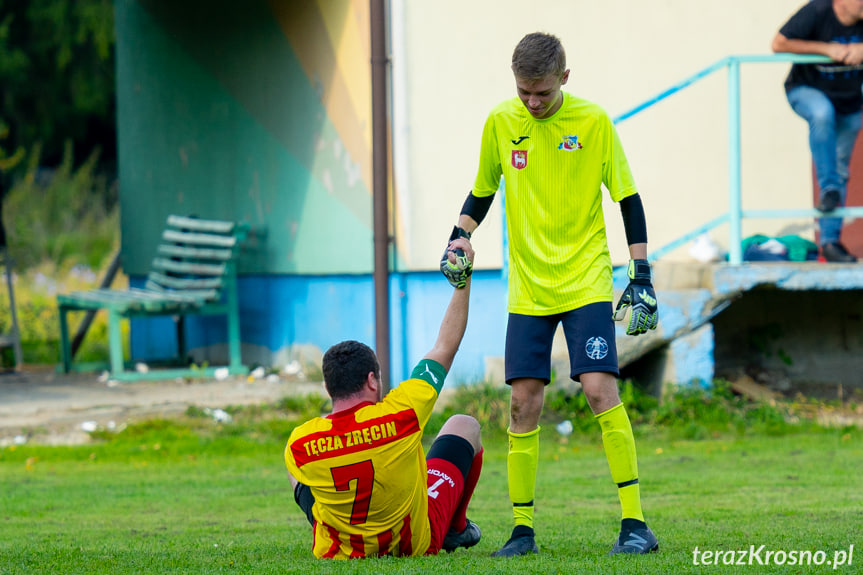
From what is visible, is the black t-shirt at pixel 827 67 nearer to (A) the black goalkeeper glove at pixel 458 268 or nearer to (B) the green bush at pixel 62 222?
(A) the black goalkeeper glove at pixel 458 268

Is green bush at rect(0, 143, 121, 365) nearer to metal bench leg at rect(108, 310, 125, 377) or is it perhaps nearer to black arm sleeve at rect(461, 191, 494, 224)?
metal bench leg at rect(108, 310, 125, 377)

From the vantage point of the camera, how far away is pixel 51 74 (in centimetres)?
2633

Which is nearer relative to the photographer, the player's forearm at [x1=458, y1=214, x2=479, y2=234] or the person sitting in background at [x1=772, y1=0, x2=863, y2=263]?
the player's forearm at [x1=458, y1=214, x2=479, y2=234]

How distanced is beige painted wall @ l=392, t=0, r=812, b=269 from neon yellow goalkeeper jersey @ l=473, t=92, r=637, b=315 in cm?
509

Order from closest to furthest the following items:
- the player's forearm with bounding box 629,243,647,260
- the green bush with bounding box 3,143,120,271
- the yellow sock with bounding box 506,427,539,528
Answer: the player's forearm with bounding box 629,243,647,260, the yellow sock with bounding box 506,427,539,528, the green bush with bounding box 3,143,120,271

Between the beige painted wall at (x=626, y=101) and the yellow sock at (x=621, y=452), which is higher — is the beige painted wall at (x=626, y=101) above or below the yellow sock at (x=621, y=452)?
above

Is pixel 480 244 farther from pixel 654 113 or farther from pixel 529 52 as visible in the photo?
pixel 529 52

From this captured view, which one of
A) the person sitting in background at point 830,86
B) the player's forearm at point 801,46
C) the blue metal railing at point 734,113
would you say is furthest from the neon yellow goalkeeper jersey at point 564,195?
the player's forearm at point 801,46

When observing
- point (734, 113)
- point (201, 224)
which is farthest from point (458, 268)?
point (201, 224)

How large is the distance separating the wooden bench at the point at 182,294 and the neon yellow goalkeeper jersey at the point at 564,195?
6712mm

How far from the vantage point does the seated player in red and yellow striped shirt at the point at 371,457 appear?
4.13m

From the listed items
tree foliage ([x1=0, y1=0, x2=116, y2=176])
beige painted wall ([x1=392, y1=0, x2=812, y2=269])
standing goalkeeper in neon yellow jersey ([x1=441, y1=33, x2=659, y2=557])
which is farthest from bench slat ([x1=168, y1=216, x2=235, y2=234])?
tree foliage ([x1=0, y1=0, x2=116, y2=176])

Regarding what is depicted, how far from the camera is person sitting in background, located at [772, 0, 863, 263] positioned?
830 cm

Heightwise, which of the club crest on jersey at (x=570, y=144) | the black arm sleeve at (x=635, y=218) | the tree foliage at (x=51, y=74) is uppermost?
the tree foliage at (x=51, y=74)
